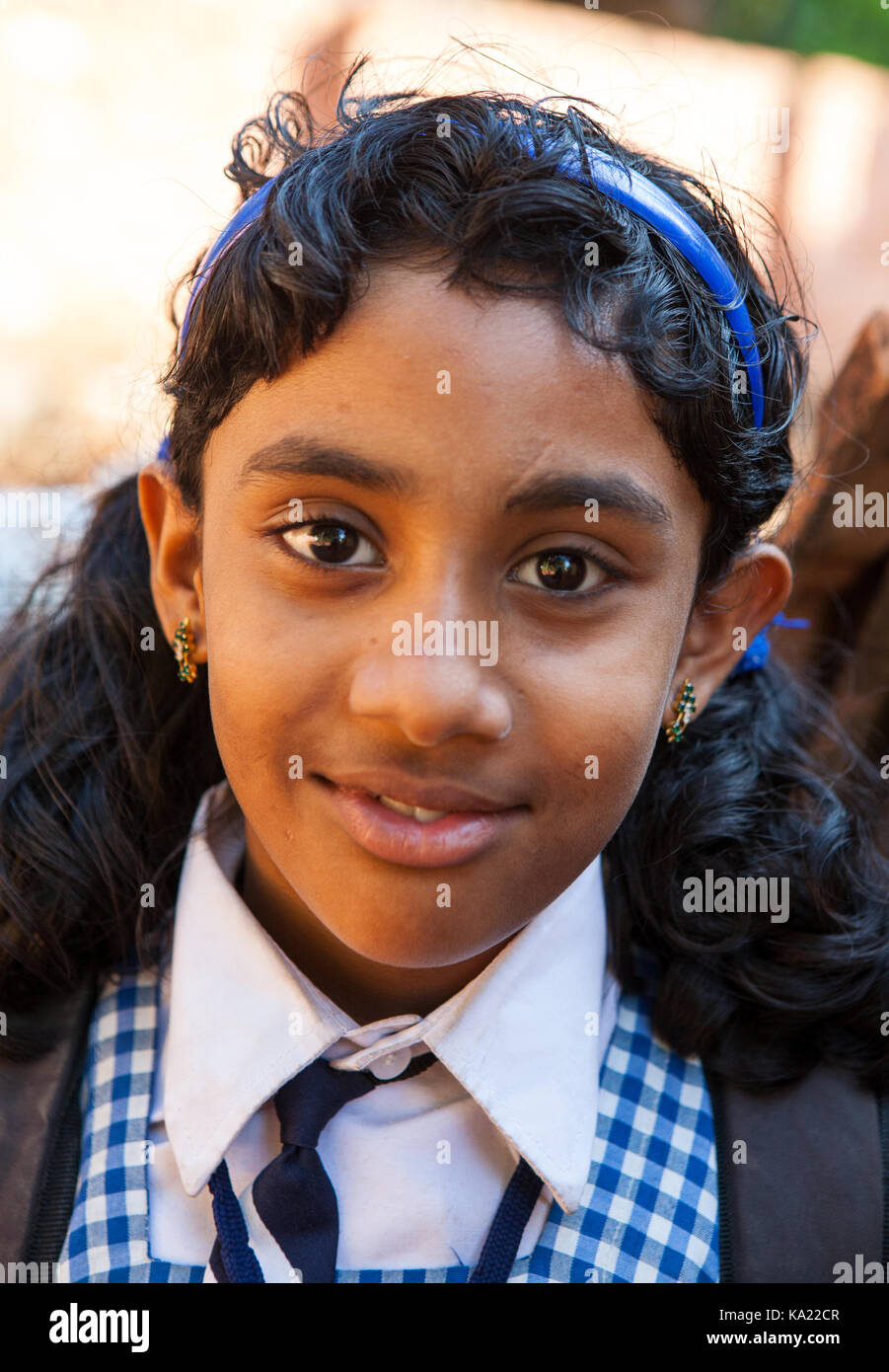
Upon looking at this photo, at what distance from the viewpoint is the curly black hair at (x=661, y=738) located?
3.98 ft

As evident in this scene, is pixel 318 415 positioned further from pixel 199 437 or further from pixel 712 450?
pixel 712 450

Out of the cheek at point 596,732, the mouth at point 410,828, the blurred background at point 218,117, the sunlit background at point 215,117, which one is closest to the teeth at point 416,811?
the mouth at point 410,828

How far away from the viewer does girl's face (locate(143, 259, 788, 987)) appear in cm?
114

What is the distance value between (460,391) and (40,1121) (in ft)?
2.85

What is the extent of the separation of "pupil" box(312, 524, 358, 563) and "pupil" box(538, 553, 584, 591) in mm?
180

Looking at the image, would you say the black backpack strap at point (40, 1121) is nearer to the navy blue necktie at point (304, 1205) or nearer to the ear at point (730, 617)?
the navy blue necktie at point (304, 1205)

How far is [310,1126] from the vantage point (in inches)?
51.0

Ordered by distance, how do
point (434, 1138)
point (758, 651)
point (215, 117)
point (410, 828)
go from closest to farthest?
point (410, 828)
point (434, 1138)
point (758, 651)
point (215, 117)

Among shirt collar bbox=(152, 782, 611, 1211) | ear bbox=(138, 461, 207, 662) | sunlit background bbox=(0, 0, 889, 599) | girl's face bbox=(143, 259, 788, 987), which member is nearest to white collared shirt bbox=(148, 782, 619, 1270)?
shirt collar bbox=(152, 782, 611, 1211)

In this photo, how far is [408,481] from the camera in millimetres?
1132

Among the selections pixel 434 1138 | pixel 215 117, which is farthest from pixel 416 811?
pixel 215 117

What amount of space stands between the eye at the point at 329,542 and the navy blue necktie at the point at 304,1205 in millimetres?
530

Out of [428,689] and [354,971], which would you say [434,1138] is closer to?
[354,971]

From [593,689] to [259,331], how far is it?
1.54ft
